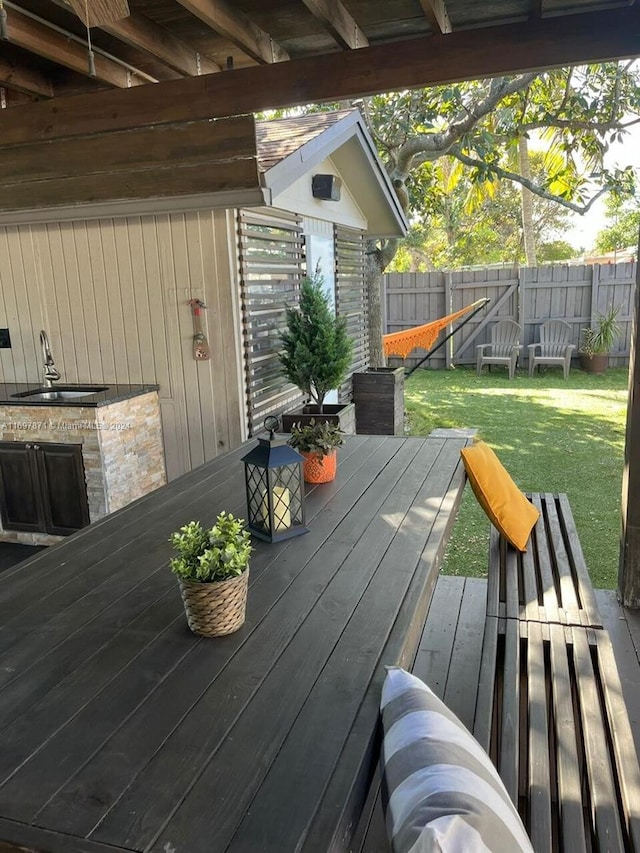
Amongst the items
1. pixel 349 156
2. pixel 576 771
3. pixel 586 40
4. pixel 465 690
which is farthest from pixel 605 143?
pixel 576 771

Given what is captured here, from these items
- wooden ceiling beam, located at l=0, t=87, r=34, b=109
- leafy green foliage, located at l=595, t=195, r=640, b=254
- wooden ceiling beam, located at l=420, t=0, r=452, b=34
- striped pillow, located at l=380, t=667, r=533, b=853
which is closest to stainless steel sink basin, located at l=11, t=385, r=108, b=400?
wooden ceiling beam, located at l=0, t=87, r=34, b=109

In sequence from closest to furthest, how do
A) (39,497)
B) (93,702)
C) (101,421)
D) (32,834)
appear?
(32,834), (93,702), (101,421), (39,497)

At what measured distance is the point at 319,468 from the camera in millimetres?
2320

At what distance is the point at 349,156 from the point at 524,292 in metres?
5.17

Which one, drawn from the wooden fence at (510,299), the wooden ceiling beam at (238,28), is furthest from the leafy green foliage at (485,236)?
the wooden ceiling beam at (238,28)

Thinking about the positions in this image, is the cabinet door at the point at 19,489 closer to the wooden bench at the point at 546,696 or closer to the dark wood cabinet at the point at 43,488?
the dark wood cabinet at the point at 43,488

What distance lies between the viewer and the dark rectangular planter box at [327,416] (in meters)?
4.39

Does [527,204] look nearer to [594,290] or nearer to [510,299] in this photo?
[510,299]

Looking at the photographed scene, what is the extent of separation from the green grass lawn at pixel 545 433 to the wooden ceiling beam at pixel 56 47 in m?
3.02

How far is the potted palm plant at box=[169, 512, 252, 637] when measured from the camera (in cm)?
123

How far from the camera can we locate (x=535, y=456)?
539cm

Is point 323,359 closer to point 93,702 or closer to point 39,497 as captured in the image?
point 39,497

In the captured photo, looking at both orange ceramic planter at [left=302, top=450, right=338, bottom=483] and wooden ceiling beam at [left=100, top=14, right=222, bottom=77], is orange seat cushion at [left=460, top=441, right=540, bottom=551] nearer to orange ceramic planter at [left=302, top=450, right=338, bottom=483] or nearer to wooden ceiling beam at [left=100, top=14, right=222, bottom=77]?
orange ceramic planter at [left=302, top=450, right=338, bottom=483]

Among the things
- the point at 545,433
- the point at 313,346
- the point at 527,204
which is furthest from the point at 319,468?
the point at 527,204
